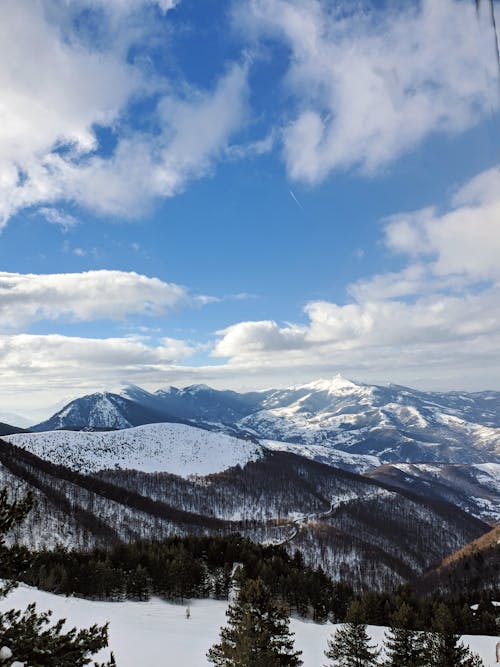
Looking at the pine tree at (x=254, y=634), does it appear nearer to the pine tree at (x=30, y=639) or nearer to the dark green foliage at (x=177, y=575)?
the pine tree at (x=30, y=639)

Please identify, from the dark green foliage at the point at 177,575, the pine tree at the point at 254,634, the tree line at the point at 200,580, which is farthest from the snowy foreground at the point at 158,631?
the dark green foliage at the point at 177,575

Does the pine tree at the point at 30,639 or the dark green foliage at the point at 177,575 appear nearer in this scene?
the pine tree at the point at 30,639

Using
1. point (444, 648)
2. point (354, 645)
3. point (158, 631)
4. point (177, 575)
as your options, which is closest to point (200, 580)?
point (177, 575)

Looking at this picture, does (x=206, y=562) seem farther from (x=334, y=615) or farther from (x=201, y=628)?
(x=201, y=628)

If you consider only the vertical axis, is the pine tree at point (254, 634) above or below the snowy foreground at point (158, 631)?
above

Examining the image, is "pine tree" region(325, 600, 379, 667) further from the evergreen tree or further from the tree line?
the tree line
